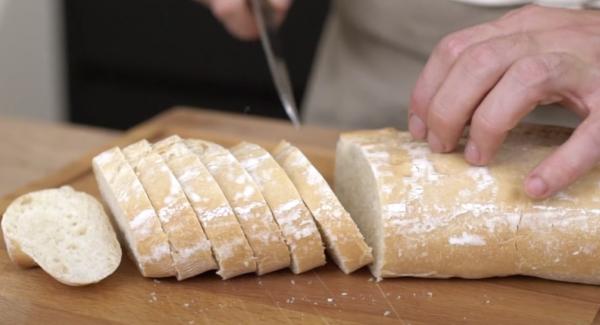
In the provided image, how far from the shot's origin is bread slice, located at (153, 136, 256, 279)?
1.54 meters

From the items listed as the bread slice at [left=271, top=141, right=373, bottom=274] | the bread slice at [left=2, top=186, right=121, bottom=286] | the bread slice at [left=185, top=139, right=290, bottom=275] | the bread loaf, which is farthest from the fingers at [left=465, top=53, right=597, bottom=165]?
the bread slice at [left=2, top=186, right=121, bottom=286]

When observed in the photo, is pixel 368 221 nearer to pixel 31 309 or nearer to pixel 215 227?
pixel 215 227

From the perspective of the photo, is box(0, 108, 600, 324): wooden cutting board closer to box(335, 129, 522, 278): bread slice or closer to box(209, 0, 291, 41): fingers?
box(335, 129, 522, 278): bread slice

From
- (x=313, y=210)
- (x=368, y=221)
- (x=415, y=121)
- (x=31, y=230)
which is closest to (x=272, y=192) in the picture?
(x=313, y=210)

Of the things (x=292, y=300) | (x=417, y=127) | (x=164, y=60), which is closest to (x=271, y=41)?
(x=417, y=127)

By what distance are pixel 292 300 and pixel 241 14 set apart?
89cm

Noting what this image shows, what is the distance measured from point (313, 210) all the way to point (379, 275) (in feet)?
0.56

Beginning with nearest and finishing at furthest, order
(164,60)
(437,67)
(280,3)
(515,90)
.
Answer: (515,90), (437,67), (280,3), (164,60)

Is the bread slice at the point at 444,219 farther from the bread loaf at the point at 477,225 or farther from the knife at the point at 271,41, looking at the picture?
the knife at the point at 271,41

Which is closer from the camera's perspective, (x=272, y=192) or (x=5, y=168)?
(x=272, y=192)

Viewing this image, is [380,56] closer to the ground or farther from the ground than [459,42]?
closer to the ground

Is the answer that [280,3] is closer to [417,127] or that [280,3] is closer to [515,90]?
[417,127]

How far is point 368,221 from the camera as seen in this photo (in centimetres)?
167

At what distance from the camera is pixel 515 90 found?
4.90ft
